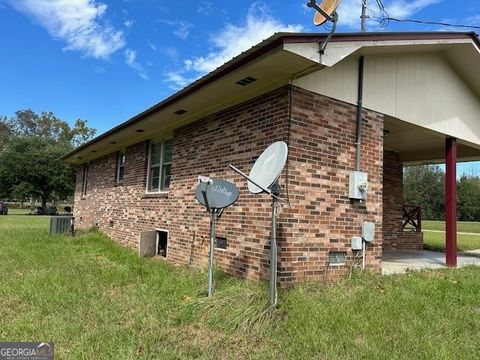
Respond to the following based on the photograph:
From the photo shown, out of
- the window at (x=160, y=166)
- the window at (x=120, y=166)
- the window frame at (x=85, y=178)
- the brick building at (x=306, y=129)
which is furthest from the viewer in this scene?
the window frame at (x=85, y=178)

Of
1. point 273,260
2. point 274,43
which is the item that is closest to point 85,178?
point 274,43

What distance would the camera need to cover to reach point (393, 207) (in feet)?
43.6

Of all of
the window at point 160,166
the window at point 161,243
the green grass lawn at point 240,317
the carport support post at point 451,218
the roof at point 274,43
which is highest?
the roof at point 274,43

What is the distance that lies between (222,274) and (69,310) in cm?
247

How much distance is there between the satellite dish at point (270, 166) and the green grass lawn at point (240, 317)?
4.75ft

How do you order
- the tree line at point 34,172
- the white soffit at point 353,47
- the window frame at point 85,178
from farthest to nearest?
the tree line at point 34,172, the window frame at point 85,178, the white soffit at point 353,47

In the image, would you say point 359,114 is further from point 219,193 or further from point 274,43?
point 219,193

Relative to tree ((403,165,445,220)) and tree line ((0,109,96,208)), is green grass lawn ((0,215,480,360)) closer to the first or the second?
tree line ((0,109,96,208))

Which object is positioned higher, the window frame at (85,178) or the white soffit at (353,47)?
the white soffit at (353,47)

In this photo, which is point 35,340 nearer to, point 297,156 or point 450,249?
point 297,156

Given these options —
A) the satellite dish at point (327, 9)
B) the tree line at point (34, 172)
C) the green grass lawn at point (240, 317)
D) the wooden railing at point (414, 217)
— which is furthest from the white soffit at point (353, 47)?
the tree line at point (34, 172)

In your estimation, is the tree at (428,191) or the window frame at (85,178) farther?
the tree at (428,191)

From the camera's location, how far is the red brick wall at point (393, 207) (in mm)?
13133

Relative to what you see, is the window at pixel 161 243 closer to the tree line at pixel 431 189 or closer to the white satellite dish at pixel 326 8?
the white satellite dish at pixel 326 8
